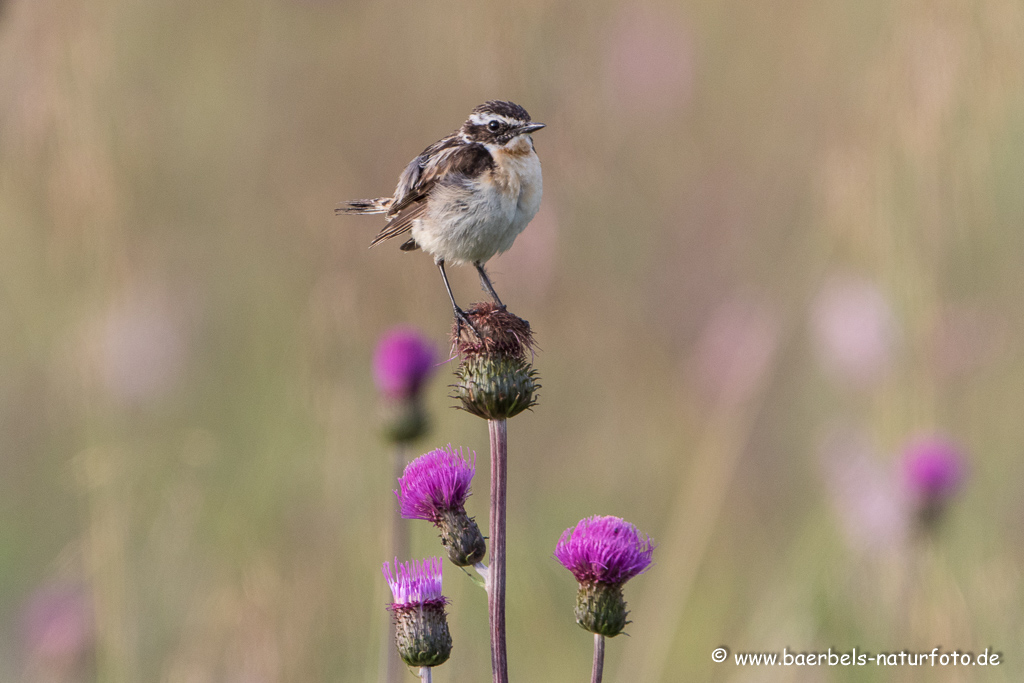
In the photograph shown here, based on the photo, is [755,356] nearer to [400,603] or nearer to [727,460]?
[727,460]

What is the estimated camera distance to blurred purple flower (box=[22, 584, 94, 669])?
434 cm

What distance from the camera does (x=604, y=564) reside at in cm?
260

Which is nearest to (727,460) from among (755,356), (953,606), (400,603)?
(755,356)

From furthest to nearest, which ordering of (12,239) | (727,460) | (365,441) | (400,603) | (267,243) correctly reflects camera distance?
(267,243), (12,239), (365,441), (727,460), (400,603)

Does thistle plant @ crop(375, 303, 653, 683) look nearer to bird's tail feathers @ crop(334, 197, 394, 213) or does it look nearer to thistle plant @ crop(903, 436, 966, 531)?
bird's tail feathers @ crop(334, 197, 394, 213)

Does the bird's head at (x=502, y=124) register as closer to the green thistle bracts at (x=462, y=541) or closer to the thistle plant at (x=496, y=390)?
the thistle plant at (x=496, y=390)

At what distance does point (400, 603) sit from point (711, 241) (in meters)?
5.68

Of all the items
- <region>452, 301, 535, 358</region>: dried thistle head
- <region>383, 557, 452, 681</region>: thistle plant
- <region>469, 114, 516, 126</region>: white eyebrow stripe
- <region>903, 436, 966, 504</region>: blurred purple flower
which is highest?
<region>469, 114, 516, 126</region>: white eyebrow stripe

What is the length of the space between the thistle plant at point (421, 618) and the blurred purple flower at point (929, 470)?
298 cm

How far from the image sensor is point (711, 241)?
7.77 m

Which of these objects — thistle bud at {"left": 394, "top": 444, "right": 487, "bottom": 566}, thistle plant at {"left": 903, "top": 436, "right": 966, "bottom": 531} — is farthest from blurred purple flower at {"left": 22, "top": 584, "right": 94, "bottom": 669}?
thistle plant at {"left": 903, "top": 436, "right": 966, "bottom": 531}

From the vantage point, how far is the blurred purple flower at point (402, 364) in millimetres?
4395

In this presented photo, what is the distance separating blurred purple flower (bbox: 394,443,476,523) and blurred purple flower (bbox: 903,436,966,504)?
2913 mm

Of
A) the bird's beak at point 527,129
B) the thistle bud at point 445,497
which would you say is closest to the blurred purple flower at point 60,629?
the thistle bud at point 445,497
